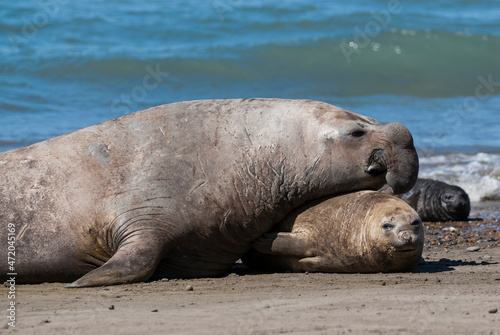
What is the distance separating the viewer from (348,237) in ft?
20.4

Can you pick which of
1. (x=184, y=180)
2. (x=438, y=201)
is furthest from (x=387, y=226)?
(x=438, y=201)

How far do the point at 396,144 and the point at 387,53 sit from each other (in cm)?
A: 2002

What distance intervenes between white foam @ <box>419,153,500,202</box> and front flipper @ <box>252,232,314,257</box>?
6.84 meters

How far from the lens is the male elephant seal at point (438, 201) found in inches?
423

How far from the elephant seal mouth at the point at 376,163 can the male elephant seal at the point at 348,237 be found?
0.21 m

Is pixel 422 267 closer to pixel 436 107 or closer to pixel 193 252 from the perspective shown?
pixel 193 252

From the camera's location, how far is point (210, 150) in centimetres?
629

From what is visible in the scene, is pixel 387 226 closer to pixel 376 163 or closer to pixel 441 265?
pixel 376 163

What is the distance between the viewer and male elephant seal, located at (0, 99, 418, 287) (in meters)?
6.07

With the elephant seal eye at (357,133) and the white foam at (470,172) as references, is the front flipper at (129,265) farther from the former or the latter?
the white foam at (470,172)

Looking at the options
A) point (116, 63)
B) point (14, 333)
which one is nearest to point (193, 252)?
point (14, 333)

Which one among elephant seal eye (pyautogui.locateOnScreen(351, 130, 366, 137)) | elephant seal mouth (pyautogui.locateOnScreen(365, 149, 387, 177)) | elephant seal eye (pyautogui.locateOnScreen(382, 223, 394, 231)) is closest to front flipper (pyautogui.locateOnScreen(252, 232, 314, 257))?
elephant seal eye (pyautogui.locateOnScreen(382, 223, 394, 231))

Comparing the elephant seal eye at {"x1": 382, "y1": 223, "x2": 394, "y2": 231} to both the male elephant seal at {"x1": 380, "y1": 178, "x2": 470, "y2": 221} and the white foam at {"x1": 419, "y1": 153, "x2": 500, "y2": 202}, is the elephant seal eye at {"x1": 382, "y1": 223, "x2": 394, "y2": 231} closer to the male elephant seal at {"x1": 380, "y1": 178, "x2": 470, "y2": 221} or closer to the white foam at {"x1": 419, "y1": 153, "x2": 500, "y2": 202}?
the male elephant seal at {"x1": 380, "y1": 178, "x2": 470, "y2": 221}

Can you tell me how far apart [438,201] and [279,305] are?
22.8 feet
